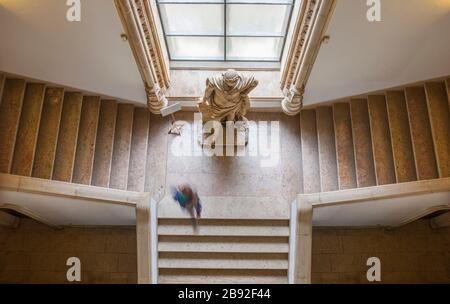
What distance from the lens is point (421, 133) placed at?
7469 millimetres

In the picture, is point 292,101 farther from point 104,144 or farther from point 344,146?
point 104,144

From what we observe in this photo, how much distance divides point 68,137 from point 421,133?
21.4 ft

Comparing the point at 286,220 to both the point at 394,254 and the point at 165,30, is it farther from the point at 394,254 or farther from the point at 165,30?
the point at 165,30

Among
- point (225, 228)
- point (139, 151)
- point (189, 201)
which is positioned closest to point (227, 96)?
point (189, 201)

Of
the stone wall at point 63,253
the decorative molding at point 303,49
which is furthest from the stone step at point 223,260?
the decorative molding at point 303,49

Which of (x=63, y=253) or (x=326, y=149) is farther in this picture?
(x=63, y=253)

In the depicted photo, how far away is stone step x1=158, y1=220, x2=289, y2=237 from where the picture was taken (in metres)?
7.59

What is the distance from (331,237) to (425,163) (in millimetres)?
2433

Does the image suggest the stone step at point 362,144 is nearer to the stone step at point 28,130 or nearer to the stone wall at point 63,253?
the stone wall at point 63,253

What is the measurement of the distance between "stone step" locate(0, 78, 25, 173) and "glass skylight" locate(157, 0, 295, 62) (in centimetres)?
311

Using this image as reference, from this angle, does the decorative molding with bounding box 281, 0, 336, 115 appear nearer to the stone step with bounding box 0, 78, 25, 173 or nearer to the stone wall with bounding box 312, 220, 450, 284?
the stone wall with bounding box 312, 220, 450, 284

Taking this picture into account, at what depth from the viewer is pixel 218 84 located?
6691 mm

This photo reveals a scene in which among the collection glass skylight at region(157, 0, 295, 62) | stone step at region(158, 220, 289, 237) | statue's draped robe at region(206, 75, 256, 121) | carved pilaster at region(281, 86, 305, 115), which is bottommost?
stone step at region(158, 220, 289, 237)

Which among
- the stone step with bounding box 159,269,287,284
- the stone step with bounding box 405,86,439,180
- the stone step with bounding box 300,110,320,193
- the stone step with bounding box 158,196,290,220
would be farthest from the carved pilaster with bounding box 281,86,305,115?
the stone step with bounding box 159,269,287,284
